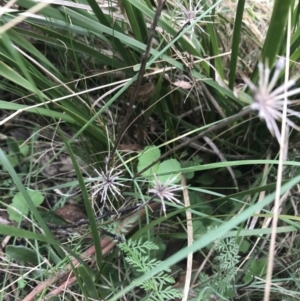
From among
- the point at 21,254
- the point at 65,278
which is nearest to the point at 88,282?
the point at 65,278

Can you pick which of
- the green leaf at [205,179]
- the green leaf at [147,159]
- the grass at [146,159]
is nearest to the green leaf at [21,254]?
the grass at [146,159]

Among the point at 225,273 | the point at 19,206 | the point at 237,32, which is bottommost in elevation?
the point at 225,273

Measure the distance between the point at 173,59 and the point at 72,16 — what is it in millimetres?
221

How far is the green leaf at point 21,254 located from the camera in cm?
82

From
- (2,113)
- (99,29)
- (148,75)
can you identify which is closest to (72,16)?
(99,29)

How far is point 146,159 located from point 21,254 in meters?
0.33

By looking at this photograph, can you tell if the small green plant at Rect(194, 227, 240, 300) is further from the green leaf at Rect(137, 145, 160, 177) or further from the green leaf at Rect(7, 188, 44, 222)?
the green leaf at Rect(7, 188, 44, 222)

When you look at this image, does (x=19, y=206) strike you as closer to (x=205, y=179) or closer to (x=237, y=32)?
(x=205, y=179)

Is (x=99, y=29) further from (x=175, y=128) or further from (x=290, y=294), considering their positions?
(x=290, y=294)

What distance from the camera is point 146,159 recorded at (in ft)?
2.69

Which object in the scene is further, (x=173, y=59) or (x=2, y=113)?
(x=2, y=113)

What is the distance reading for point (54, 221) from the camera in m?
Answer: 0.95

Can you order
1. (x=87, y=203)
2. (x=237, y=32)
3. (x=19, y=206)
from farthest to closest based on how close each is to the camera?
(x=19, y=206) < (x=237, y=32) < (x=87, y=203)

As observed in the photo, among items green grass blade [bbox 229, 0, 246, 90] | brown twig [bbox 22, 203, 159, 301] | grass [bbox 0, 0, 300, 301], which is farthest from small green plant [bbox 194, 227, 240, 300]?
green grass blade [bbox 229, 0, 246, 90]
